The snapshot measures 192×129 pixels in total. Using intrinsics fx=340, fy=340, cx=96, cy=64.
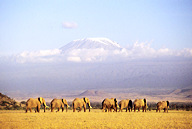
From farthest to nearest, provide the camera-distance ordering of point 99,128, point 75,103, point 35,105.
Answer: point 75,103, point 35,105, point 99,128

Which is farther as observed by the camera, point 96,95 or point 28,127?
point 96,95

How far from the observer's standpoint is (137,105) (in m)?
46.7

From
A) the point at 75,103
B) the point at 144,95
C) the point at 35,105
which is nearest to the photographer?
the point at 35,105

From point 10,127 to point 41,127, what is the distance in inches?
90.7

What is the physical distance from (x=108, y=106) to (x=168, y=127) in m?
19.8

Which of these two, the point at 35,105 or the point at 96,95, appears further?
the point at 96,95

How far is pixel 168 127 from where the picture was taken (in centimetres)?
2566

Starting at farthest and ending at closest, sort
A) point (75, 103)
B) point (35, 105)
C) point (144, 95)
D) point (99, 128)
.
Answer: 1. point (144, 95)
2. point (75, 103)
3. point (35, 105)
4. point (99, 128)

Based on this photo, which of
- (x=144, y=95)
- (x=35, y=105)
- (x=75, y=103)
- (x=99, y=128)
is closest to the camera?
(x=99, y=128)

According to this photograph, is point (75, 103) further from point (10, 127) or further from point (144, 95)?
point (144, 95)

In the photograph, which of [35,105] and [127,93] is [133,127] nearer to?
[35,105]

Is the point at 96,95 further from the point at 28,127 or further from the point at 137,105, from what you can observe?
the point at 28,127

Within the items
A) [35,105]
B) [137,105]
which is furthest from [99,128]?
[137,105]

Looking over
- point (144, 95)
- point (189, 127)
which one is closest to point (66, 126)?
point (189, 127)
